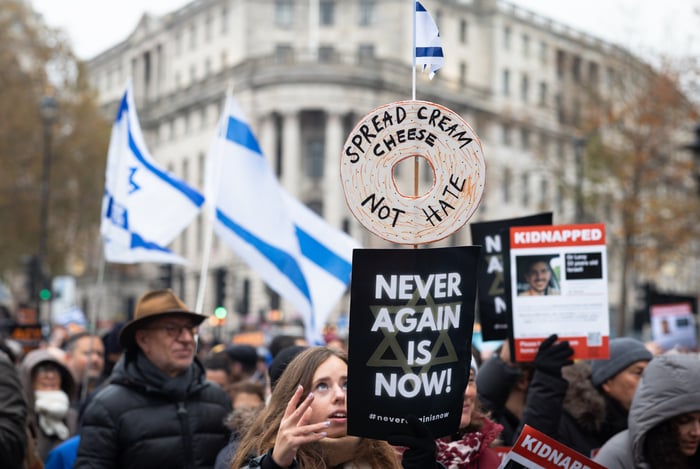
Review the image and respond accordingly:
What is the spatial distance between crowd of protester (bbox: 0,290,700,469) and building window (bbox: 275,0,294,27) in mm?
63441

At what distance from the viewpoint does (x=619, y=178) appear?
104 feet

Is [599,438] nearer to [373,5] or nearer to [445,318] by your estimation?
[445,318]

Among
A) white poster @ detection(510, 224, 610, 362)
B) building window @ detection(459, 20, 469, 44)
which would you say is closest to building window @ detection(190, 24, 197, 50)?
building window @ detection(459, 20, 469, 44)

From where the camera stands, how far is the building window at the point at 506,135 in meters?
72.2

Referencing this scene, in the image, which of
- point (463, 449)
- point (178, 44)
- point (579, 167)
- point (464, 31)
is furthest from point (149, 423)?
point (178, 44)

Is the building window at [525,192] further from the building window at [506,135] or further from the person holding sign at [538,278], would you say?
the person holding sign at [538,278]

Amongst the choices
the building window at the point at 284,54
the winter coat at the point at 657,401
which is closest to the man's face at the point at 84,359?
the winter coat at the point at 657,401

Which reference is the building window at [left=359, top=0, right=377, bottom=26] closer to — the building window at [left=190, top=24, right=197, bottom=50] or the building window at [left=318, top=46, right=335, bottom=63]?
the building window at [left=318, top=46, right=335, bottom=63]

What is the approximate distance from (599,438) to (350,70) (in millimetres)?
58431

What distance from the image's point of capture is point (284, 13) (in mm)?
69250

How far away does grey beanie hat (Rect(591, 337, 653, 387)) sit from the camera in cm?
567

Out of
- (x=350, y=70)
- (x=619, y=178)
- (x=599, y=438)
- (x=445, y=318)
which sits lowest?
(x=599, y=438)

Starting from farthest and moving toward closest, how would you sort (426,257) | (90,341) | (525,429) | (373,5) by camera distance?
1. (373,5)
2. (90,341)
3. (525,429)
4. (426,257)

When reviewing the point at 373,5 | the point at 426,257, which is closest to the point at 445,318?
the point at 426,257
